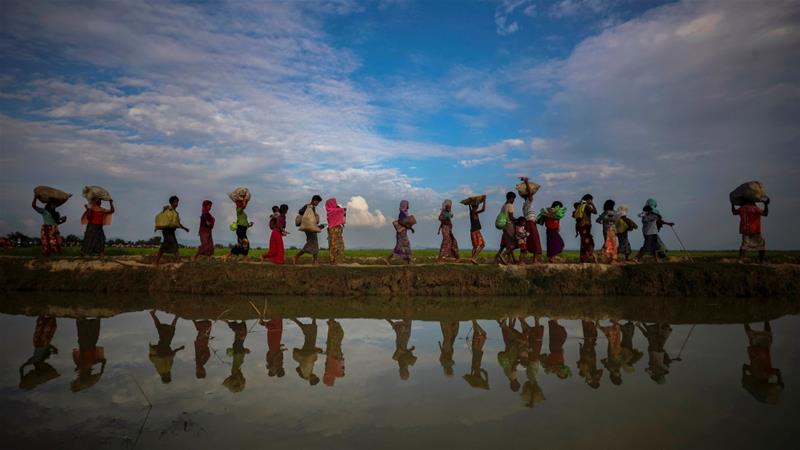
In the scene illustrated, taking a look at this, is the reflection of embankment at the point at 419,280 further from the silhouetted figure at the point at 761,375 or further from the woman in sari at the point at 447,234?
the silhouetted figure at the point at 761,375

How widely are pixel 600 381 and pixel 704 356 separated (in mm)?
1886

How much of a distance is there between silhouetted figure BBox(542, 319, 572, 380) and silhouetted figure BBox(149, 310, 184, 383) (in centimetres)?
388

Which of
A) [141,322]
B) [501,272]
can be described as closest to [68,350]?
[141,322]

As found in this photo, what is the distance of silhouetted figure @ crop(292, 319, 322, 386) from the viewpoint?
167 inches

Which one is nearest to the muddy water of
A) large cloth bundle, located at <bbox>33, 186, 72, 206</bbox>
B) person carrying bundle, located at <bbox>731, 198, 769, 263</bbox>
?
person carrying bundle, located at <bbox>731, 198, 769, 263</bbox>

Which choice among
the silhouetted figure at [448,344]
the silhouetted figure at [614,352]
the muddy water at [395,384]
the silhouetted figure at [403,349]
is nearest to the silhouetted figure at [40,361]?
the muddy water at [395,384]

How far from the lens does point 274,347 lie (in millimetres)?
5426

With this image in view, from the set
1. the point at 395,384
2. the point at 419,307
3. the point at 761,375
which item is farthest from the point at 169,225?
the point at 761,375

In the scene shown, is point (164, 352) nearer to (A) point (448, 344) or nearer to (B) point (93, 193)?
(A) point (448, 344)

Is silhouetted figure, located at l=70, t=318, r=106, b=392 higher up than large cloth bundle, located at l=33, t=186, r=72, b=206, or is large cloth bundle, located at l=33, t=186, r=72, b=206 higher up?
large cloth bundle, located at l=33, t=186, r=72, b=206

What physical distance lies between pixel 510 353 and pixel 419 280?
6338 mm

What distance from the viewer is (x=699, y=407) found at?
344 cm

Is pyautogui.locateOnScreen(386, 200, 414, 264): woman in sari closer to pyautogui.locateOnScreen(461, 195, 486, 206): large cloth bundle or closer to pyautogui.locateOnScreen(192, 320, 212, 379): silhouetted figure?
pyautogui.locateOnScreen(461, 195, 486, 206): large cloth bundle

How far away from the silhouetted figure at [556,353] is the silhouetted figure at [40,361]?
4944 mm
